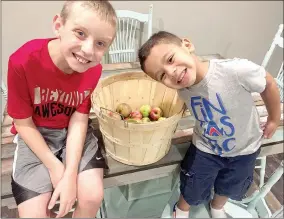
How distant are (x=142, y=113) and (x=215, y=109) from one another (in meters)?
0.29

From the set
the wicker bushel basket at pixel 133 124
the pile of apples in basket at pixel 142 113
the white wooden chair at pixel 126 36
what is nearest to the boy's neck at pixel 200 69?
the wicker bushel basket at pixel 133 124

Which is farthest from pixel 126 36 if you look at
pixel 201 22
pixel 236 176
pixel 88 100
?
pixel 236 176

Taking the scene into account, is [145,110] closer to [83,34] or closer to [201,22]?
[83,34]

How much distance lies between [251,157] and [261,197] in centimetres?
41

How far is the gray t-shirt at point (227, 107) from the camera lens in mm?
903

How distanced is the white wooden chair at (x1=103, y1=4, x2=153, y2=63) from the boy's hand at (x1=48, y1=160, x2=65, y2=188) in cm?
113

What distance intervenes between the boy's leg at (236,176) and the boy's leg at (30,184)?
25.2 inches

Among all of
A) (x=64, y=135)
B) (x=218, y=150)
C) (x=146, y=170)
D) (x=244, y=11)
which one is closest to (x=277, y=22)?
(x=244, y=11)

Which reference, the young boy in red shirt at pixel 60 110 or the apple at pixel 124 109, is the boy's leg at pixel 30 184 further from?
the apple at pixel 124 109

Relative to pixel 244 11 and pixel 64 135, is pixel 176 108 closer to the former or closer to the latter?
pixel 64 135

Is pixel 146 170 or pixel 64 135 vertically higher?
pixel 64 135

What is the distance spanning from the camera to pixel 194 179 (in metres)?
1.10

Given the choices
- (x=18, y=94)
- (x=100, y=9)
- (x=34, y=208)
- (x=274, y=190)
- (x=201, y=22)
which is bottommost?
(x=274, y=190)

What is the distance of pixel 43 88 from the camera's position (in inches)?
33.5
